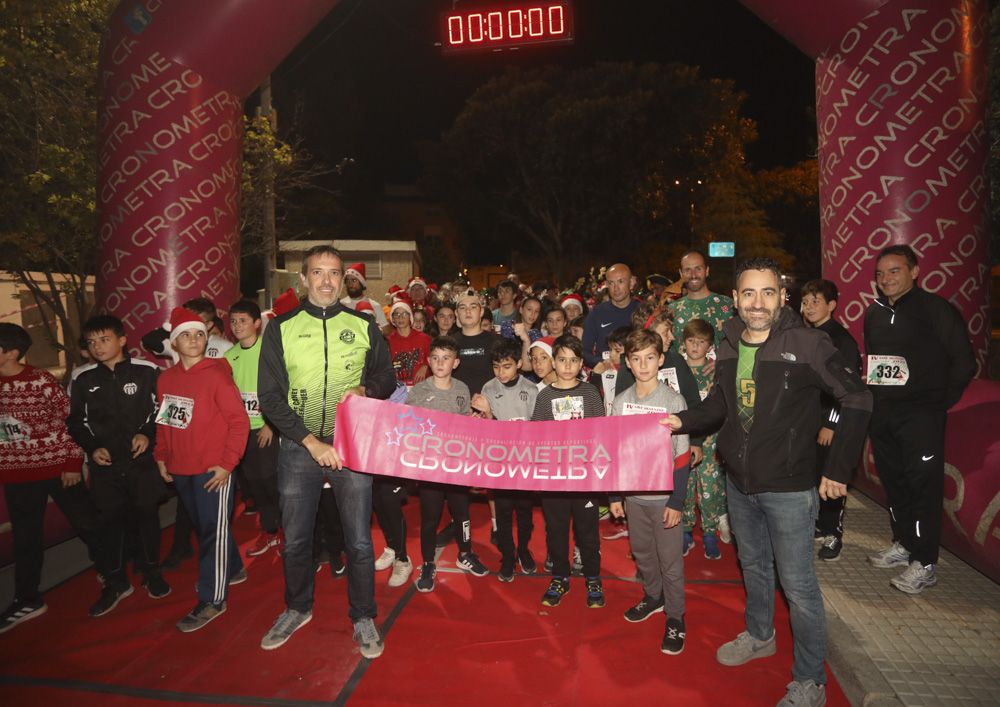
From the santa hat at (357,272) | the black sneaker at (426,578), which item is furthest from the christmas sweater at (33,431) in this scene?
the santa hat at (357,272)

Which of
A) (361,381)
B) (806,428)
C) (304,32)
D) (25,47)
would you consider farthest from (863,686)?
(25,47)

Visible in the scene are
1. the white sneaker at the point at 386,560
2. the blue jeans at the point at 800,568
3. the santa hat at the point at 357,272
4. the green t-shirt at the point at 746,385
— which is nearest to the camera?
the blue jeans at the point at 800,568

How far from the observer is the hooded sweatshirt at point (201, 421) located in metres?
Answer: 4.19

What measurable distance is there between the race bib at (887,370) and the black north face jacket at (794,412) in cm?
160

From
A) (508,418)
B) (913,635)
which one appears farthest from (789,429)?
(508,418)

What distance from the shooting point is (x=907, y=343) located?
429 centimetres

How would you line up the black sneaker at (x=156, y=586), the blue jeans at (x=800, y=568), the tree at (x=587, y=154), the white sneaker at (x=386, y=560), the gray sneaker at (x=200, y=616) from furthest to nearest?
the tree at (x=587, y=154) < the white sneaker at (x=386, y=560) < the black sneaker at (x=156, y=586) < the gray sneaker at (x=200, y=616) < the blue jeans at (x=800, y=568)

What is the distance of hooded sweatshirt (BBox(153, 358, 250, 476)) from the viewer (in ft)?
13.7

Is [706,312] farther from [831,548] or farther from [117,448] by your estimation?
[117,448]

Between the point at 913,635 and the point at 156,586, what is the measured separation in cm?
492

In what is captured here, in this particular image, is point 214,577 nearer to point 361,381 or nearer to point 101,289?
point 361,381

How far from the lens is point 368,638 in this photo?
3.78 meters

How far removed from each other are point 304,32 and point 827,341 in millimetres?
6117

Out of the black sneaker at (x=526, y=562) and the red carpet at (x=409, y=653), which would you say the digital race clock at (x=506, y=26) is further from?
the red carpet at (x=409, y=653)
